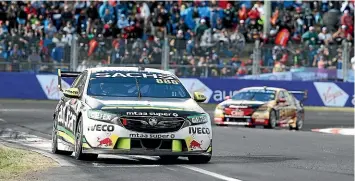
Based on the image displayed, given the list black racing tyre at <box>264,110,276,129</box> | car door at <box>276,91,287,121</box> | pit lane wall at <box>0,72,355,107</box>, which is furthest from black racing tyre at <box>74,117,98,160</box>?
pit lane wall at <box>0,72,355,107</box>

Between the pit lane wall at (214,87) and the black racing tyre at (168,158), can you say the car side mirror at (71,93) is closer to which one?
the black racing tyre at (168,158)

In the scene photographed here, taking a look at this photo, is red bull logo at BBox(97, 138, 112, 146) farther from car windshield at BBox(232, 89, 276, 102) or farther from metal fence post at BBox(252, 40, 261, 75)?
metal fence post at BBox(252, 40, 261, 75)

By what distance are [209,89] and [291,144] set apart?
18.7m

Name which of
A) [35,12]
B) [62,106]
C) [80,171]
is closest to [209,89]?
[35,12]

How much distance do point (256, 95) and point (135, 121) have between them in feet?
50.5

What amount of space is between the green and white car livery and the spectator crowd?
21.3 metres

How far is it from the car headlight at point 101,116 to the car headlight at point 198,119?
3.29 feet

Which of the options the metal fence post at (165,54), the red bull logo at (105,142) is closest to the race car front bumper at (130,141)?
the red bull logo at (105,142)

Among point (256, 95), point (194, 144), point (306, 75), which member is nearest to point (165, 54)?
point (306, 75)

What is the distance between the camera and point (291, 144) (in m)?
18.6

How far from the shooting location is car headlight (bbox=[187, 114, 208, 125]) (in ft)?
41.6

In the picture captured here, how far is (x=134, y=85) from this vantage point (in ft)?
45.0

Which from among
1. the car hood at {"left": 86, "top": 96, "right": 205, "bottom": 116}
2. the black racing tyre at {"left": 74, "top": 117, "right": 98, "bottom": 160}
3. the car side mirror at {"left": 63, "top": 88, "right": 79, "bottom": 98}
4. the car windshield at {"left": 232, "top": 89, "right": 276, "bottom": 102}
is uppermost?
the car side mirror at {"left": 63, "top": 88, "right": 79, "bottom": 98}

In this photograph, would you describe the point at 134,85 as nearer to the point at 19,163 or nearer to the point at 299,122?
the point at 19,163
